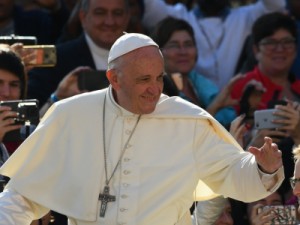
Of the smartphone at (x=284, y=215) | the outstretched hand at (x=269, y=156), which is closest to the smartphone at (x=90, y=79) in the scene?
the smartphone at (x=284, y=215)


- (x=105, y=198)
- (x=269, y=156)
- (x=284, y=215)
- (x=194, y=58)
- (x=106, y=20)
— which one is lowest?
(x=284, y=215)

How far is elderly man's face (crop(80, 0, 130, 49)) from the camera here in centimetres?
957

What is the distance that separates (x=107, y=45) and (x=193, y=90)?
2.49 feet

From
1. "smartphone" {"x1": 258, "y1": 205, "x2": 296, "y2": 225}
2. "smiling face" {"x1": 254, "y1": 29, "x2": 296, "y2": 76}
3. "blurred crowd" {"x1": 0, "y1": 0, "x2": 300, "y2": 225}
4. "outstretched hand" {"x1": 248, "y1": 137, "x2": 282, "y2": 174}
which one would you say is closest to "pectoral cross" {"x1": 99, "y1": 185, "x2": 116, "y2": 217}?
"blurred crowd" {"x1": 0, "y1": 0, "x2": 300, "y2": 225}

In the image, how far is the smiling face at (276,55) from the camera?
31.4ft

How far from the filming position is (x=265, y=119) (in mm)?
8398

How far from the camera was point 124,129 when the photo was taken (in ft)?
23.3

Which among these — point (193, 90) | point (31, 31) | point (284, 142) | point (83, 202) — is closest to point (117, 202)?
point (83, 202)

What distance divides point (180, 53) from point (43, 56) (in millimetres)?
1367

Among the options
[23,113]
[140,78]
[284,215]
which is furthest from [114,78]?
[284,215]

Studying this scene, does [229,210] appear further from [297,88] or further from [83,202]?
[297,88]

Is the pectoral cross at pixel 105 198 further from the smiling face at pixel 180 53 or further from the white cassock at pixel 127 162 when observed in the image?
the smiling face at pixel 180 53

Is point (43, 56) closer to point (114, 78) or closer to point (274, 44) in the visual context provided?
point (114, 78)

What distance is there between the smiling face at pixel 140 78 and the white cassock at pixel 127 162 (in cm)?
14
